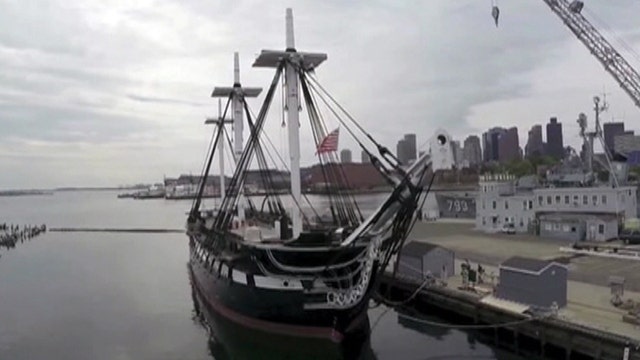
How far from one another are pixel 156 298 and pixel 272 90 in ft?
59.1

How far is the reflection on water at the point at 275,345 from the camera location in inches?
814

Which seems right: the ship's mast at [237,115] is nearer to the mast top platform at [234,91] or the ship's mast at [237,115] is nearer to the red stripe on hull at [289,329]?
the mast top platform at [234,91]

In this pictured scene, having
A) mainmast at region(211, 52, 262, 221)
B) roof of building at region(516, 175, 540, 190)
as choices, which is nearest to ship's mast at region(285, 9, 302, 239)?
mainmast at region(211, 52, 262, 221)

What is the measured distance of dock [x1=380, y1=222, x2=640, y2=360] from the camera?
1788cm

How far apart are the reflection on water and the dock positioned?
14.8ft

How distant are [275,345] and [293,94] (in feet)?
35.9

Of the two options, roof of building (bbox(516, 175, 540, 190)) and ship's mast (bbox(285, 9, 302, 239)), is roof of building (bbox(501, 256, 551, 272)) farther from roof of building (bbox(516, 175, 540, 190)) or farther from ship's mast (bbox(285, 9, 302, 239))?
roof of building (bbox(516, 175, 540, 190))

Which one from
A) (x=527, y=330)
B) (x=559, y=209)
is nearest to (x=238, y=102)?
(x=527, y=330)

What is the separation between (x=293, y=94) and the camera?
81.8ft

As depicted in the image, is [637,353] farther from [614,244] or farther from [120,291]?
[120,291]

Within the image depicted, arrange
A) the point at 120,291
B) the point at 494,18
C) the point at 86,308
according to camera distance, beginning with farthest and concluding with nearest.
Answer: the point at 494,18
the point at 120,291
the point at 86,308

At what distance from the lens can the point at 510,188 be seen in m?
49.4

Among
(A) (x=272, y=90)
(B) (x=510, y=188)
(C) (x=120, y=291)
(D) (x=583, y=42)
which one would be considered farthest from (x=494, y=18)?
(C) (x=120, y=291)

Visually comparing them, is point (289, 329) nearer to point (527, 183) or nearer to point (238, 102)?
point (238, 102)
